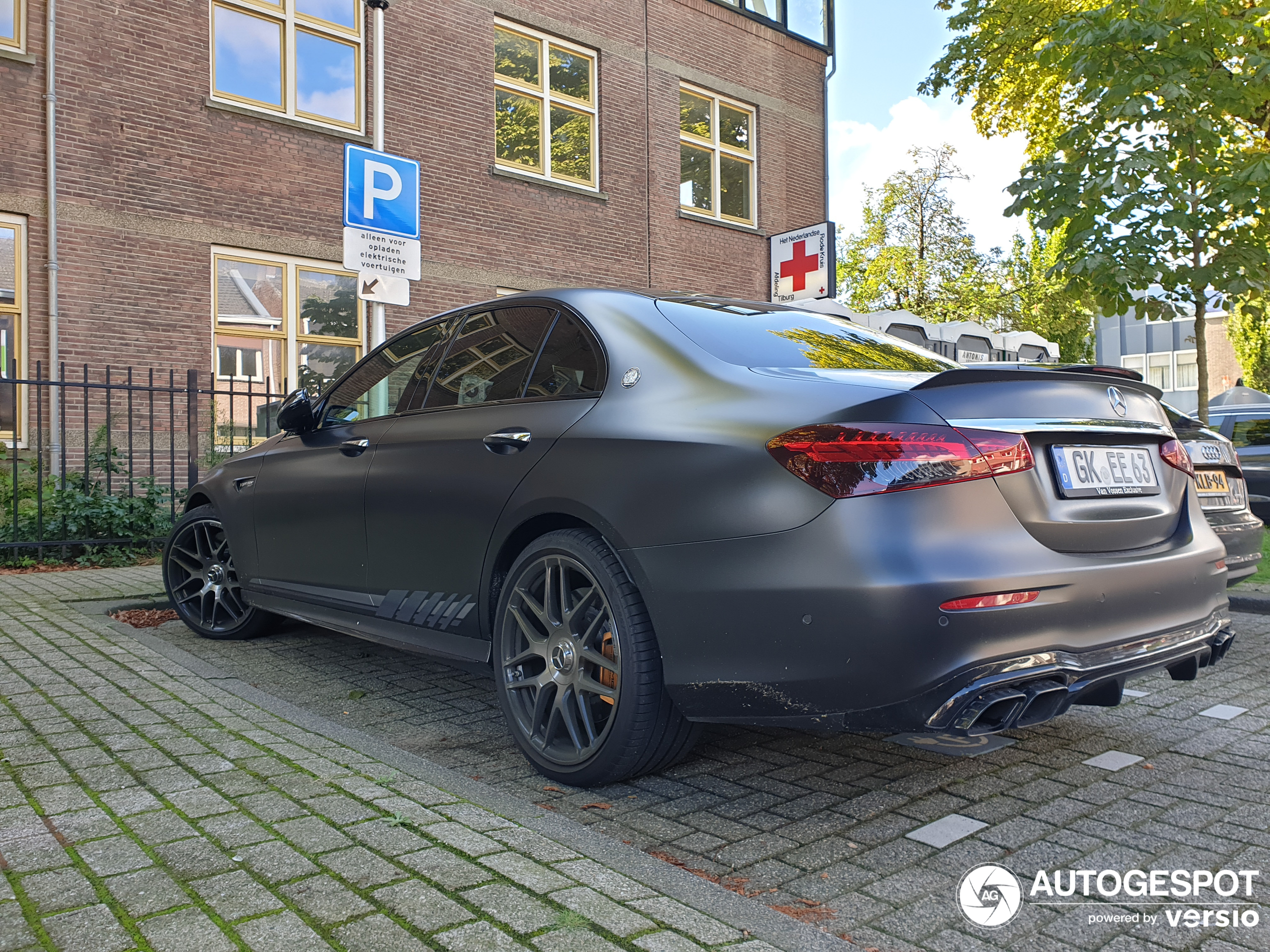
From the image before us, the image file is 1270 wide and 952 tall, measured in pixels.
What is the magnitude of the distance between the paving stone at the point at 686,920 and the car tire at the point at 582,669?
722 millimetres

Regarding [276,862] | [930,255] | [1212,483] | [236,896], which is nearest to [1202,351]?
[1212,483]

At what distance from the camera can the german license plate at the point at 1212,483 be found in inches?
198

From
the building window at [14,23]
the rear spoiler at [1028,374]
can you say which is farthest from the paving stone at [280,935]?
the building window at [14,23]

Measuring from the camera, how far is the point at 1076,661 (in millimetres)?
2625

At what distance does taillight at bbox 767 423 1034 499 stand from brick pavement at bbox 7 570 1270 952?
97cm

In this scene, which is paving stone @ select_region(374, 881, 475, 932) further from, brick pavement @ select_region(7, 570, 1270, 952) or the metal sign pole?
the metal sign pole

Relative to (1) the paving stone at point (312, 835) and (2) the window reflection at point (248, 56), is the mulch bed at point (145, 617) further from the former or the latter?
(2) the window reflection at point (248, 56)

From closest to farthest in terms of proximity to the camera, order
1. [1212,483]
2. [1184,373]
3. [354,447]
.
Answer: [354,447] < [1212,483] < [1184,373]

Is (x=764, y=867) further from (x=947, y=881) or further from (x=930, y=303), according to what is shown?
(x=930, y=303)

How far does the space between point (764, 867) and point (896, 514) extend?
0.96m

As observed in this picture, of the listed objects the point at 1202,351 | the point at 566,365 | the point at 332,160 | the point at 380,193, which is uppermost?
the point at 332,160

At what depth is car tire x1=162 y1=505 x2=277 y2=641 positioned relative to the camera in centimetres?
545

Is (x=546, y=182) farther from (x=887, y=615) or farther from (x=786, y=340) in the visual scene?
(x=887, y=615)

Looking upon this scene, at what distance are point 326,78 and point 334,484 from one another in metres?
9.74
